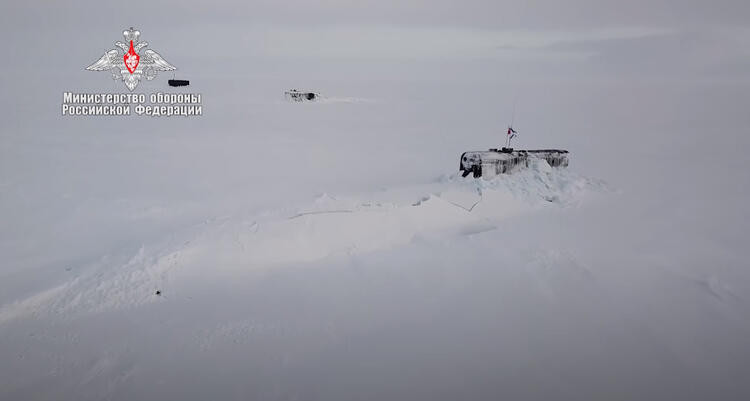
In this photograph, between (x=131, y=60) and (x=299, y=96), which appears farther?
(x=299, y=96)

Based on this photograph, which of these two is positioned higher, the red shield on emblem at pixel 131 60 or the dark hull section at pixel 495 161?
the red shield on emblem at pixel 131 60

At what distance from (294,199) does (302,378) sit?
5.09 meters

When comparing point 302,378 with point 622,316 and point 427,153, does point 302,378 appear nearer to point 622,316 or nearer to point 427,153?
point 622,316

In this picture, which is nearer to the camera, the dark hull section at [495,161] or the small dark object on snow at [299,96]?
the dark hull section at [495,161]

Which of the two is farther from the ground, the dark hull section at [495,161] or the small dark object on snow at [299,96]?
the small dark object on snow at [299,96]

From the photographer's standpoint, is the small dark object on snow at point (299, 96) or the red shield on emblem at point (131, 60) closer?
the red shield on emblem at point (131, 60)

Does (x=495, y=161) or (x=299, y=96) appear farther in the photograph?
(x=299, y=96)

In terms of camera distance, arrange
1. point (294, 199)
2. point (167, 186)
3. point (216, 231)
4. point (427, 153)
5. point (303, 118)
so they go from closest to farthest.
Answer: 1. point (216, 231)
2. point (294, 199)
3. point (167, 186)
4. point (427, 153)
5. point (303, 118)

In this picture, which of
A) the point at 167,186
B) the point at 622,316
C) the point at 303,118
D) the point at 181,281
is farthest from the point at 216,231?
the point at 303,118

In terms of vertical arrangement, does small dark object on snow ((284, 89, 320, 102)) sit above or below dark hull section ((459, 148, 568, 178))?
above

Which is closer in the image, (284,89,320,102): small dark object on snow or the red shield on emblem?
the red shield on emblem

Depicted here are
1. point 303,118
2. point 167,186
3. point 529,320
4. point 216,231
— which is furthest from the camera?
point 303,118

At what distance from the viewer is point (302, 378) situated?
14.4 feet

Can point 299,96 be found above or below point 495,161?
above
